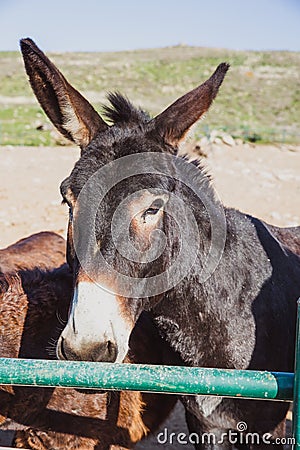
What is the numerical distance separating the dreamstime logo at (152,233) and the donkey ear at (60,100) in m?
0.37

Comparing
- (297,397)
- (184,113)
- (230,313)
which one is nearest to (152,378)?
(297,397)

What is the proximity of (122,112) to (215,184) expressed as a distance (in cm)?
949

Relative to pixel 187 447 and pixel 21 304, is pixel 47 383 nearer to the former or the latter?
pixel 21 304

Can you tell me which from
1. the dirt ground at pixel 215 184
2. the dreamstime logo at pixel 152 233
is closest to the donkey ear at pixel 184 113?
the dreamstime logo at pixel 152 233

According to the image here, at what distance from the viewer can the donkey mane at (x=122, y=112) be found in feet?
9.75

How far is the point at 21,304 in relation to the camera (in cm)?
342

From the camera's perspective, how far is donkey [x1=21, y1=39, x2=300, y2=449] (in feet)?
8.35

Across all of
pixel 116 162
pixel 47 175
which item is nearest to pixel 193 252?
pixel 116 162

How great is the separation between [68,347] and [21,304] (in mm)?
1096

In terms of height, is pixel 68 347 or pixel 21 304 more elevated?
pixel 68 347

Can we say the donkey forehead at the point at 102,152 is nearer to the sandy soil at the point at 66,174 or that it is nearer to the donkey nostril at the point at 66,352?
the donkey nostril at the point at 66,352

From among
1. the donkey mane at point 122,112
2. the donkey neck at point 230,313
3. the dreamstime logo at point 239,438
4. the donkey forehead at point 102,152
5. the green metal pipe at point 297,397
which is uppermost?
the donkey mane at point 122,112

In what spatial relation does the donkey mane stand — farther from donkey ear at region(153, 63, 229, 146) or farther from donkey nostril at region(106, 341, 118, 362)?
donkey nostril at region(106, 341, 118, 362)

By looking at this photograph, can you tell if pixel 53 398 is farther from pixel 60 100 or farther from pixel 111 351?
pixel 60 100
